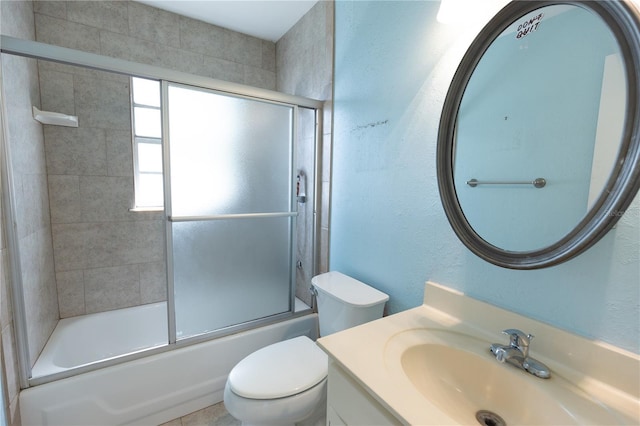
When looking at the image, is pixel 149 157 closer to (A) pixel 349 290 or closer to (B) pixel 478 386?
(A) pixel 349 290

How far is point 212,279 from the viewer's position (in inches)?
66.7

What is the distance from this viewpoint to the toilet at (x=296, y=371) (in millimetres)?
1143

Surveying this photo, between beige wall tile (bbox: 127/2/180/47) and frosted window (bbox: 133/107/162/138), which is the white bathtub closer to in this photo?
frosted window (bbox: 133/107/162/138)

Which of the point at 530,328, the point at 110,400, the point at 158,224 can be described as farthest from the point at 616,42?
the point at 158,224

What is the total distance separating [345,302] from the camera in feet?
4.22

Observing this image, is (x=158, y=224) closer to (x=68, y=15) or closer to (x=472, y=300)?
(x=68, y=15)

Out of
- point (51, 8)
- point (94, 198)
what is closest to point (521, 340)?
point (94, 198)

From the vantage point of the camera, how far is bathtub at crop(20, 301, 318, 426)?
1.32 m

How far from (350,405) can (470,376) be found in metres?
0.37

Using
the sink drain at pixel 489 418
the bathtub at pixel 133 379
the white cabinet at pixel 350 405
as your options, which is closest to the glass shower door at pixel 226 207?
the bathtub at pixel 133 379

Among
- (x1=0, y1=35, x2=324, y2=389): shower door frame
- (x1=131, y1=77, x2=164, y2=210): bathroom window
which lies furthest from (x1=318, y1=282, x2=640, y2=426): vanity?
(x1=131, y1=77, x2=164, y2=210): bathroom window

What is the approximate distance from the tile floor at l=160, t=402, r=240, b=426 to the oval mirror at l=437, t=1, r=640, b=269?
1641mm

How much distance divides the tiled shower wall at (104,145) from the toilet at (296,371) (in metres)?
1.49

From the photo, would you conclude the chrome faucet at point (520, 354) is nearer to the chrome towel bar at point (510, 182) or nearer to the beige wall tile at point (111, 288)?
the chrome towel bar at point (510, 182)
